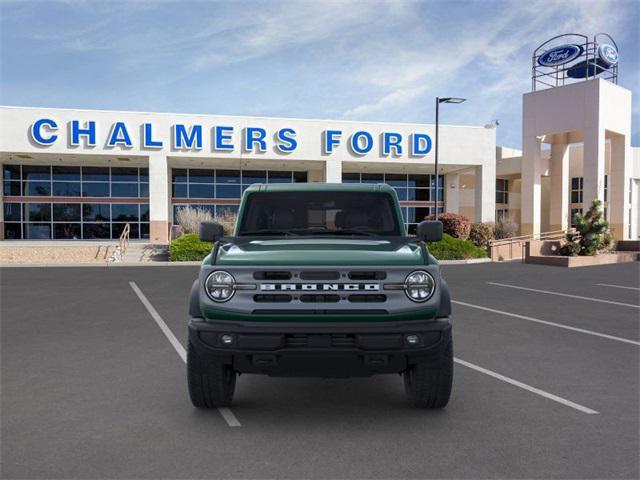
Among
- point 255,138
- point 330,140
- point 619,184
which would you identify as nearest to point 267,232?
point 255,138

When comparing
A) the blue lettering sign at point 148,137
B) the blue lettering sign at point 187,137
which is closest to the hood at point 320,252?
the blue lettering sign at point 187,137

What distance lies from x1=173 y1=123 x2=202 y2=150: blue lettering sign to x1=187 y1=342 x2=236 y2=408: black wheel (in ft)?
95.4

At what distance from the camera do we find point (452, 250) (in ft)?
82.7

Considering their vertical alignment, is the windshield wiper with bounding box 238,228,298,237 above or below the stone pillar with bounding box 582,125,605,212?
below

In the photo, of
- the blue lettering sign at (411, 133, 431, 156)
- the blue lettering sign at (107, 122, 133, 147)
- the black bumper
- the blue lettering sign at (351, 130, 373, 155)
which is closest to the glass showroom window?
the blue lettering sign at (411, 133, 431, 156)

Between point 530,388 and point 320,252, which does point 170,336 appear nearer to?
point 320,252

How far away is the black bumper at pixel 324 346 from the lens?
4.28 metres

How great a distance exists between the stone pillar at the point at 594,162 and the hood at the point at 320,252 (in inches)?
1245

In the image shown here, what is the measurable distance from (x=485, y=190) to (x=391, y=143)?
7378 millimetres

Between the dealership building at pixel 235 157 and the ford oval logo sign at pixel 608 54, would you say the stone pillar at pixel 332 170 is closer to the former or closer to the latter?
the dealership building at pixel 235 157

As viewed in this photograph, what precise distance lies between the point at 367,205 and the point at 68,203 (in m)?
35.2

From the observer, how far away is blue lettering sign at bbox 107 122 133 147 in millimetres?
31766

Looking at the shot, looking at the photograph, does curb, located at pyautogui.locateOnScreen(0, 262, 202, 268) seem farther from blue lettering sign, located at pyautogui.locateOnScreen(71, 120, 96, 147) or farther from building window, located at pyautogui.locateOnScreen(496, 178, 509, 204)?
building window, located at pyautogui.locateOnScreen(496, 178, 509, 204)

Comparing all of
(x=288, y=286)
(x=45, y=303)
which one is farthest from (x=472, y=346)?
(x=45, y=303)
